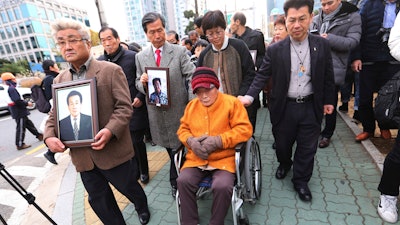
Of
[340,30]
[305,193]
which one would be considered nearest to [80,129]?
[305,193]

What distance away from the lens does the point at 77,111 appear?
181 centimetres

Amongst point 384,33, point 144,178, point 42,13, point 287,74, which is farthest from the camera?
point 42,13

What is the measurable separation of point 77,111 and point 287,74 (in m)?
1.91

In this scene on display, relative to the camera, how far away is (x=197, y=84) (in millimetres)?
2023

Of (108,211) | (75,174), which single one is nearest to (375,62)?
(108,211)

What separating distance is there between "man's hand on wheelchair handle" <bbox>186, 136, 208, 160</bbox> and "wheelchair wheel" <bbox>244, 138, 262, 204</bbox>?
38 centimetres

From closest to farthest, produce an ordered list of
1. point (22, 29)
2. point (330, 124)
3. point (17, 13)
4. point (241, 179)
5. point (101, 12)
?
point (241, 179) → point (330, 124) → point (101, 12) → point (17, 13) → point (22, 29)

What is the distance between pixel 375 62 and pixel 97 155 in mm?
3412

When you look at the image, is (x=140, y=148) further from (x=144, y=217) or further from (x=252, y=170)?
(x=252, y=170)

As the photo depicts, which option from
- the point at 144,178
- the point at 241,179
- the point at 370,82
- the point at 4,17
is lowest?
the point at 144,178

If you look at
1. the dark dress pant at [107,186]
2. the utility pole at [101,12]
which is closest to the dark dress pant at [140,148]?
A: the dark dress pant at [107,186]

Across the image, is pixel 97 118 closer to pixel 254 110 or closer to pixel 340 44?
pixel 254 110

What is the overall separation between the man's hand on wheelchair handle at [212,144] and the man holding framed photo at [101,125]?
0.70 metres

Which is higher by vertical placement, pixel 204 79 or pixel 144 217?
pixel 204 79
